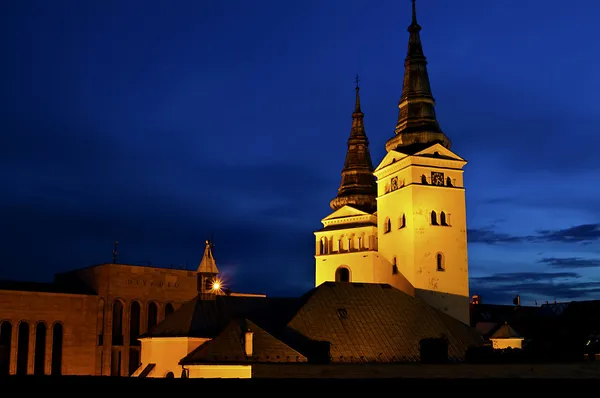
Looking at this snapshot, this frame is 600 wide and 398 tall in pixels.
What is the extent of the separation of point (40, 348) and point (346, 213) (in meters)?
33.6

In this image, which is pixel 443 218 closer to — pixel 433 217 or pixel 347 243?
pixel 433 217

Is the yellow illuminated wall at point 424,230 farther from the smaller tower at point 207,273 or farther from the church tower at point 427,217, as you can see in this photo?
the smaller tower at point 207,273

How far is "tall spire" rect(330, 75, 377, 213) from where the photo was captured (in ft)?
279

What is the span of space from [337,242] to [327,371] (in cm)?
4993

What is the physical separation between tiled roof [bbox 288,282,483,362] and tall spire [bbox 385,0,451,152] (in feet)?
66.6

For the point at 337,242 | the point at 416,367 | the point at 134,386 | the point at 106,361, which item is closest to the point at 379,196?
the point at 337,242

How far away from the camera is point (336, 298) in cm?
5425

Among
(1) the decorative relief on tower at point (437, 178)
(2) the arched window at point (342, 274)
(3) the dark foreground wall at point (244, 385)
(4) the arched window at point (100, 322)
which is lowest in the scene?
(3) the dark foreground wall at point (244, 385)

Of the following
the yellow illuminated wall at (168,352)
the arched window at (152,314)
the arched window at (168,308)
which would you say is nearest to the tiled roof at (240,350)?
the yellow illuminated wall at (168,352)

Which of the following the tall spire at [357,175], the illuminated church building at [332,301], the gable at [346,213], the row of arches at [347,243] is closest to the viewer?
the illuminated church building at [332,301]

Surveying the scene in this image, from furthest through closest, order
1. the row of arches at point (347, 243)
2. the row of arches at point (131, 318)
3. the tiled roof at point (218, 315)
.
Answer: the row of arches at point (347, 243)
the row of arches at point (131, 318)
the tiled roof at point (218, 315)

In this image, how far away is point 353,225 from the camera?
8212 cm

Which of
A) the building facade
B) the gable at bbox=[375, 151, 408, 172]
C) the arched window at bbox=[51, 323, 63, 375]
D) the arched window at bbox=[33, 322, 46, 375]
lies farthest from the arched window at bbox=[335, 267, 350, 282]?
the arched window at bbox=[33, 322, 46, 375]

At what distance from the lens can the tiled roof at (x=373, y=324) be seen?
5062 cm
